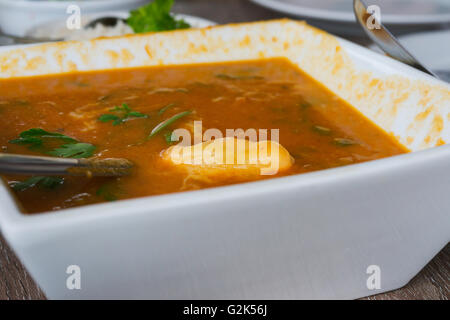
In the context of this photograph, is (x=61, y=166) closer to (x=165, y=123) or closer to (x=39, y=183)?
(x=39, y=183)

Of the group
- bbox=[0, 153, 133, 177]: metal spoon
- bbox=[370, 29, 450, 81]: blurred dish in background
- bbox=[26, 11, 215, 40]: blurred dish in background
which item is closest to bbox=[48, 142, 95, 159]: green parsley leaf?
bbox=[0, 153, 133, 177]: metal spoon

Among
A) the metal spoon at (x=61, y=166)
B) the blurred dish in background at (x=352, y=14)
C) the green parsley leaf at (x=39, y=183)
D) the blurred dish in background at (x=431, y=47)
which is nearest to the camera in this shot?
the metal spoon at (x=61, y=166)

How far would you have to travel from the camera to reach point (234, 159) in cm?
112

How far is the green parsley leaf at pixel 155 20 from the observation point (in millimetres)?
2576

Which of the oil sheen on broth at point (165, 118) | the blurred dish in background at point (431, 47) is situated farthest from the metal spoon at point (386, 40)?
the blurred dish in background at point (431, 47)

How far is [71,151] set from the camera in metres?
1.24

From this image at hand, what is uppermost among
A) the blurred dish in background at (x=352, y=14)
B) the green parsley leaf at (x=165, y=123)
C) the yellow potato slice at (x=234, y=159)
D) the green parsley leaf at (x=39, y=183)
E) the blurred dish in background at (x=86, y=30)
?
the blurred dish in background at (x=352, y=14)

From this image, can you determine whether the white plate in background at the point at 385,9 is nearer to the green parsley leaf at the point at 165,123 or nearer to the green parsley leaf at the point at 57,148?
the green parsley leaf at the point at 165,123

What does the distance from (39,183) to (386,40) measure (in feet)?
3.67

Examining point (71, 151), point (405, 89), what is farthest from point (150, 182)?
point (405, 89)

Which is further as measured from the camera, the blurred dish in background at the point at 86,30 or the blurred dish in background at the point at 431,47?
the blurred dish in background at the point at 86,30

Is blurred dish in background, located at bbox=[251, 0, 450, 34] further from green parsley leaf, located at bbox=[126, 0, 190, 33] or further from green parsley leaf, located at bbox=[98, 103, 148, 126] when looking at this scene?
green parsley leaf, located at bbox=[98, 103, 148, 126]

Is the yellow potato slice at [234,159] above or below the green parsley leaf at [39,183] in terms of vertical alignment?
above
